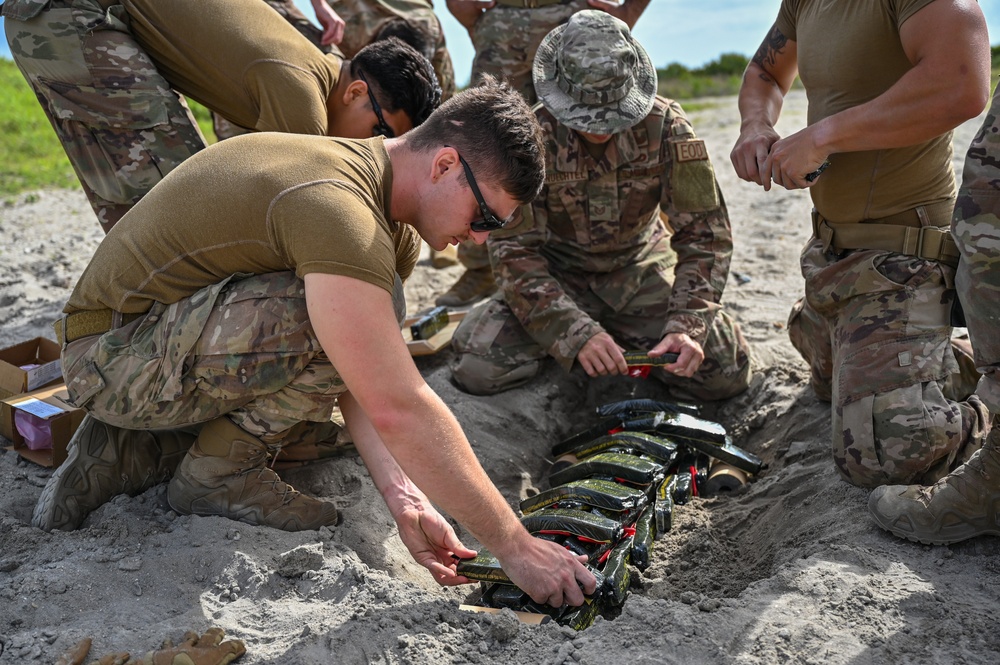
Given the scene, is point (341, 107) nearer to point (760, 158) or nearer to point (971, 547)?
point (760, 158)

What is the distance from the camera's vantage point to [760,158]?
3.44 meters

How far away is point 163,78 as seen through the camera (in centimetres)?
378

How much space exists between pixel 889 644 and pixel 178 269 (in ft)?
7.69

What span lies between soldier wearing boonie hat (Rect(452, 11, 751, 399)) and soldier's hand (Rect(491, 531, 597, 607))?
1.48 meters

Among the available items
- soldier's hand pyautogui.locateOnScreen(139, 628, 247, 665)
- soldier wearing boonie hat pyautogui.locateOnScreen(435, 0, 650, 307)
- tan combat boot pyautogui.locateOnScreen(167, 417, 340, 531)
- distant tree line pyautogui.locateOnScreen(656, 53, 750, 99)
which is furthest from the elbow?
distant tree line pyautogui.locateOnScreen(656, 53, 750, 99)

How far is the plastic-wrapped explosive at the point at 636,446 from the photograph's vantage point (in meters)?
Result: 3.45

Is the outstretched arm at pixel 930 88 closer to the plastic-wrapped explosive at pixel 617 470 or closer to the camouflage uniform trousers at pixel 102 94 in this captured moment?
the plastic-wrapped explosive at pixel 617 470

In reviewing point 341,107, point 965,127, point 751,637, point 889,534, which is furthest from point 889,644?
point 965,127

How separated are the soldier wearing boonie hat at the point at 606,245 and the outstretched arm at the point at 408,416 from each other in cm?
158

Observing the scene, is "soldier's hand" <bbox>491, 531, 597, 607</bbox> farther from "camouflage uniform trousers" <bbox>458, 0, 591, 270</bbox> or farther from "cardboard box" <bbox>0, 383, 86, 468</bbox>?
"camouflage uniform trousers" <bbox>458, 0, 591, 270</bbox>

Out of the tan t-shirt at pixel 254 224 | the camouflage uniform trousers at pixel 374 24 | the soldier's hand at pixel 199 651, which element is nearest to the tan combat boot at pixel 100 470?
the tan t-shirt at pixel 254 224

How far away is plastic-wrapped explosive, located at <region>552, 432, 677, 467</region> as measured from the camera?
3.45m

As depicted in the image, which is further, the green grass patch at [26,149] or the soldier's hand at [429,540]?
the green grass patch at [26,149]

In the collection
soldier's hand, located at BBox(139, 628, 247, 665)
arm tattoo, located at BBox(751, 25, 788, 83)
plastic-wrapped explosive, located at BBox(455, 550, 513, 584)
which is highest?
arm tattoo, located at BBox(751, 25, 788, 83)
